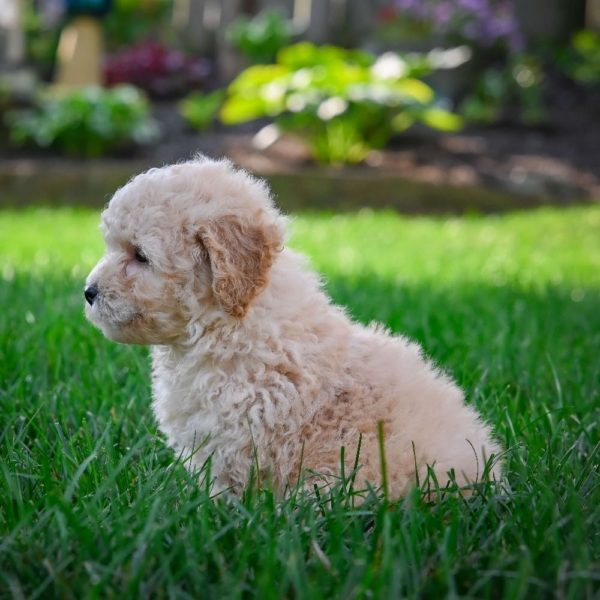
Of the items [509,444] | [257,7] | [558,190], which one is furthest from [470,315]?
[257,7]

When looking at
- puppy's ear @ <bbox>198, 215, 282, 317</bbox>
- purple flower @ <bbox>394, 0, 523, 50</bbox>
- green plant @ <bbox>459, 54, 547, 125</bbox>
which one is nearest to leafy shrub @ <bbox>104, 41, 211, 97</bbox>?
purple flower @ <bbox>394, 0, 523, 50</bbox>

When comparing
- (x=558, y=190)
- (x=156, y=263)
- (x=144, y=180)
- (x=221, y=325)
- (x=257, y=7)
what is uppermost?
(x=257, y=7)

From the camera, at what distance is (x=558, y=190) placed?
35.9 ft

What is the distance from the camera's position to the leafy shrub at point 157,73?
48.3 ft

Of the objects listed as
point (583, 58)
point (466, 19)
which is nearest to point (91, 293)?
point (466, 19)

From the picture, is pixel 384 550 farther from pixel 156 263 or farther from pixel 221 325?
pixel 156 263

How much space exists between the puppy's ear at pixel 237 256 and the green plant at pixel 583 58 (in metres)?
13.1

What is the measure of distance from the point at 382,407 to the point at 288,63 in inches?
357

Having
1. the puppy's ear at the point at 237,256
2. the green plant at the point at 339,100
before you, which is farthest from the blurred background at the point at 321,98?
the puppy's ear at the point at 237,256

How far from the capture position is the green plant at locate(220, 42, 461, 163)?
396 inches

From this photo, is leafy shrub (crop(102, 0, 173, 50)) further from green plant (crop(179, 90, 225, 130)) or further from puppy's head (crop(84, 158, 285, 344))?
puppy's head (crop(84, 158, 285, 344))

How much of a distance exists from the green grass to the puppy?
0.14 meters

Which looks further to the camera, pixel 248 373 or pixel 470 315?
pixel 470 315

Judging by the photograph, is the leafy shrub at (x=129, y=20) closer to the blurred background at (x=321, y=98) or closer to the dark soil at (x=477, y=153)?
the blurred background at (x=321, y=98)
